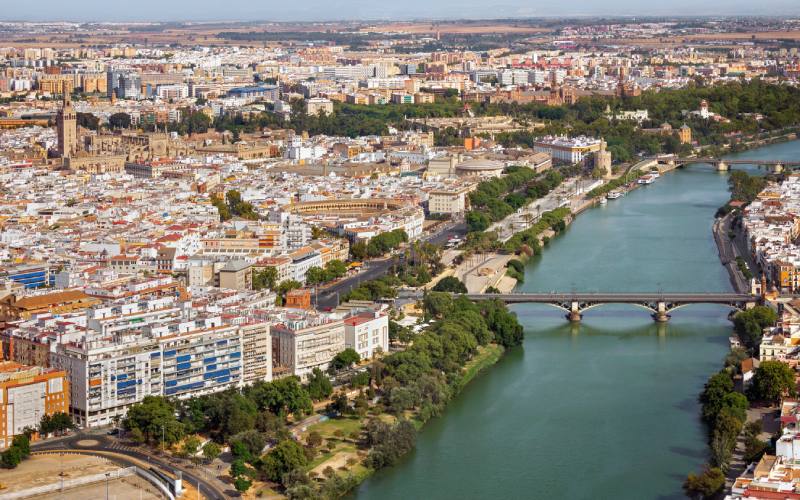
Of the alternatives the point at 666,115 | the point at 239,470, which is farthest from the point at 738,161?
the point at 239,470

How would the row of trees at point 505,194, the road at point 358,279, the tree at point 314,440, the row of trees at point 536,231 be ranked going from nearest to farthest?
the tree at point 314,440
the road at point 358,279
the row of trees at point 536,231
the row of trees at point 505,194

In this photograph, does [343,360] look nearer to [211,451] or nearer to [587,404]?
[587,404]

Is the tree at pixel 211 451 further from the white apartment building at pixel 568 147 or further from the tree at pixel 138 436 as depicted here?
the white apartment building at pixel 568 147

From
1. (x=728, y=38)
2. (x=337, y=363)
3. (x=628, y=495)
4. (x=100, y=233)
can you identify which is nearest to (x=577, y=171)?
(x=100, y=233)

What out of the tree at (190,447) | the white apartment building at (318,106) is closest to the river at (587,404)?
the tree at (190,447)

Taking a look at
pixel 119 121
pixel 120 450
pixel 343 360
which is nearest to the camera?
pixel 120 450

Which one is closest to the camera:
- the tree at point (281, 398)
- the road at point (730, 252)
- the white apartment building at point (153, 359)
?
the white apartment building at point (153, 359)
